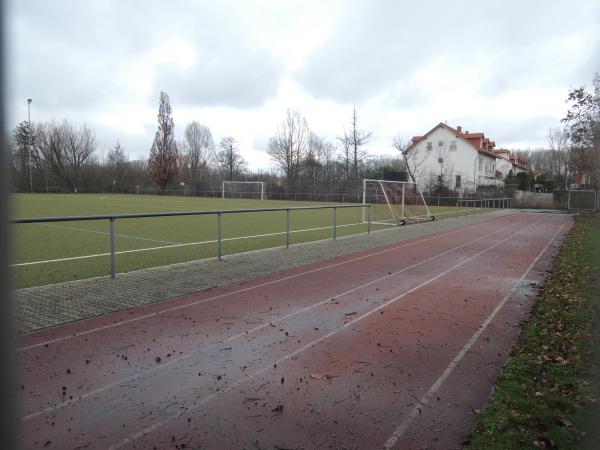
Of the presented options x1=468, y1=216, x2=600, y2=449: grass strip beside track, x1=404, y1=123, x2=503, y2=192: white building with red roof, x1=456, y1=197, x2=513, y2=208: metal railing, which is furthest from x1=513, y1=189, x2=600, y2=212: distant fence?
x1=468, y1=216, x2=600, y2=449: grass strip beside track

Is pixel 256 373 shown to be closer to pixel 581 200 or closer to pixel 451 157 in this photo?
pixel 581 200

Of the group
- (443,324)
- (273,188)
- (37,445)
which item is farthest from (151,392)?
(273,188)

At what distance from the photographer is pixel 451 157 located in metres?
54.9

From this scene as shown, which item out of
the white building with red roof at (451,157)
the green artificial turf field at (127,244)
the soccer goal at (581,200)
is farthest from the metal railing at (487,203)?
the green artificial turf field at (127,244)

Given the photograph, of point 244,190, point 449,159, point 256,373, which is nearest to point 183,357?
point 256,373

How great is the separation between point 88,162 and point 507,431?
265ft

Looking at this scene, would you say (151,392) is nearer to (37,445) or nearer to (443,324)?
(37,445)

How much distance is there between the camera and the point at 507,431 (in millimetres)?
2984

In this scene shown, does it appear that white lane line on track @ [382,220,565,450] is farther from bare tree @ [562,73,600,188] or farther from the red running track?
bare tree @ [562,73,600,188]

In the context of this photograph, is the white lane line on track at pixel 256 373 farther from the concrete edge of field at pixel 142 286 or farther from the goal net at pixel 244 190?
the goal net at pixel 244 190

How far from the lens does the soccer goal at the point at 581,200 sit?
3706 centimetres

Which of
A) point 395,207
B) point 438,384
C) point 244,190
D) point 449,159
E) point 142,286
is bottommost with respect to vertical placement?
point 438,384

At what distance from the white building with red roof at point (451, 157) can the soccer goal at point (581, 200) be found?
1363 centimetres

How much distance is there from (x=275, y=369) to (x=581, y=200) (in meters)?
42.3
